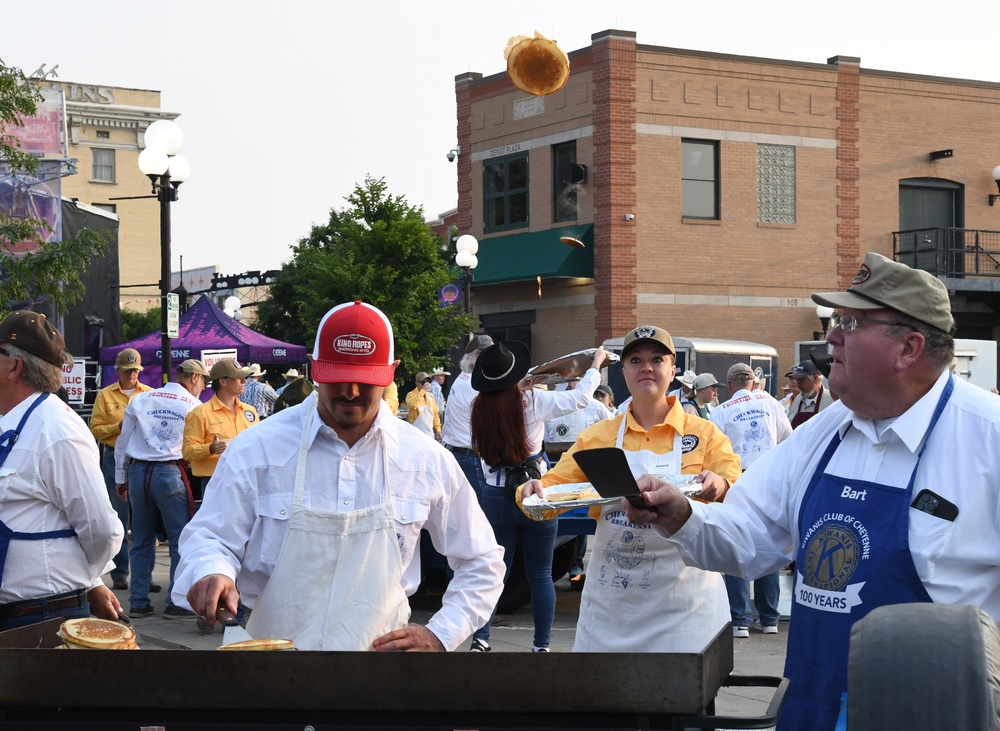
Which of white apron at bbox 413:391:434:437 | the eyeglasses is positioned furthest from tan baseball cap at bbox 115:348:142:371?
the eyeglasses

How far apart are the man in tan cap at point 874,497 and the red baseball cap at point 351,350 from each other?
90 cm

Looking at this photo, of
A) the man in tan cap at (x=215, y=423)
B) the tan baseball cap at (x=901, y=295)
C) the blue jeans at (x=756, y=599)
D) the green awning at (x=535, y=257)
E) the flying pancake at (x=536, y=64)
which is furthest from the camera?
the green awning at (x=535, y=257)

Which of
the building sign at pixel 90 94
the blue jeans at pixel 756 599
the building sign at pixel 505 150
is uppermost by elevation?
the building sign at pixel 90 94

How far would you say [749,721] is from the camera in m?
2.76

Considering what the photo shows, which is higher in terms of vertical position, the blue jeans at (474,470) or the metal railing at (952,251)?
the metal railing at (952,251)

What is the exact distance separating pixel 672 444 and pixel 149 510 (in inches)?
263

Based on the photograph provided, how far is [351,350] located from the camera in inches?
147

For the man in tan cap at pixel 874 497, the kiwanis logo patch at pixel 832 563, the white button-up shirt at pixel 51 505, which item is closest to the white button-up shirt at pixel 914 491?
the man in tan cap at pixel 874 497

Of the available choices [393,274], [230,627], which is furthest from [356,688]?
[393,274]

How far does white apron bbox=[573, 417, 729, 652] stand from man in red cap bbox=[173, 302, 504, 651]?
4.62 ft

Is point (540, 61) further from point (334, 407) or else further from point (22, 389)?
point (334, 407)

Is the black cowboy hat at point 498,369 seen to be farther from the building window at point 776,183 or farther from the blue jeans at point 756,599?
the building window at point 776,183

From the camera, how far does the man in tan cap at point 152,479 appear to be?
1071 cm

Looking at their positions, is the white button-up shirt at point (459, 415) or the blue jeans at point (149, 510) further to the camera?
the white button-up shirt at point (459, 415)
